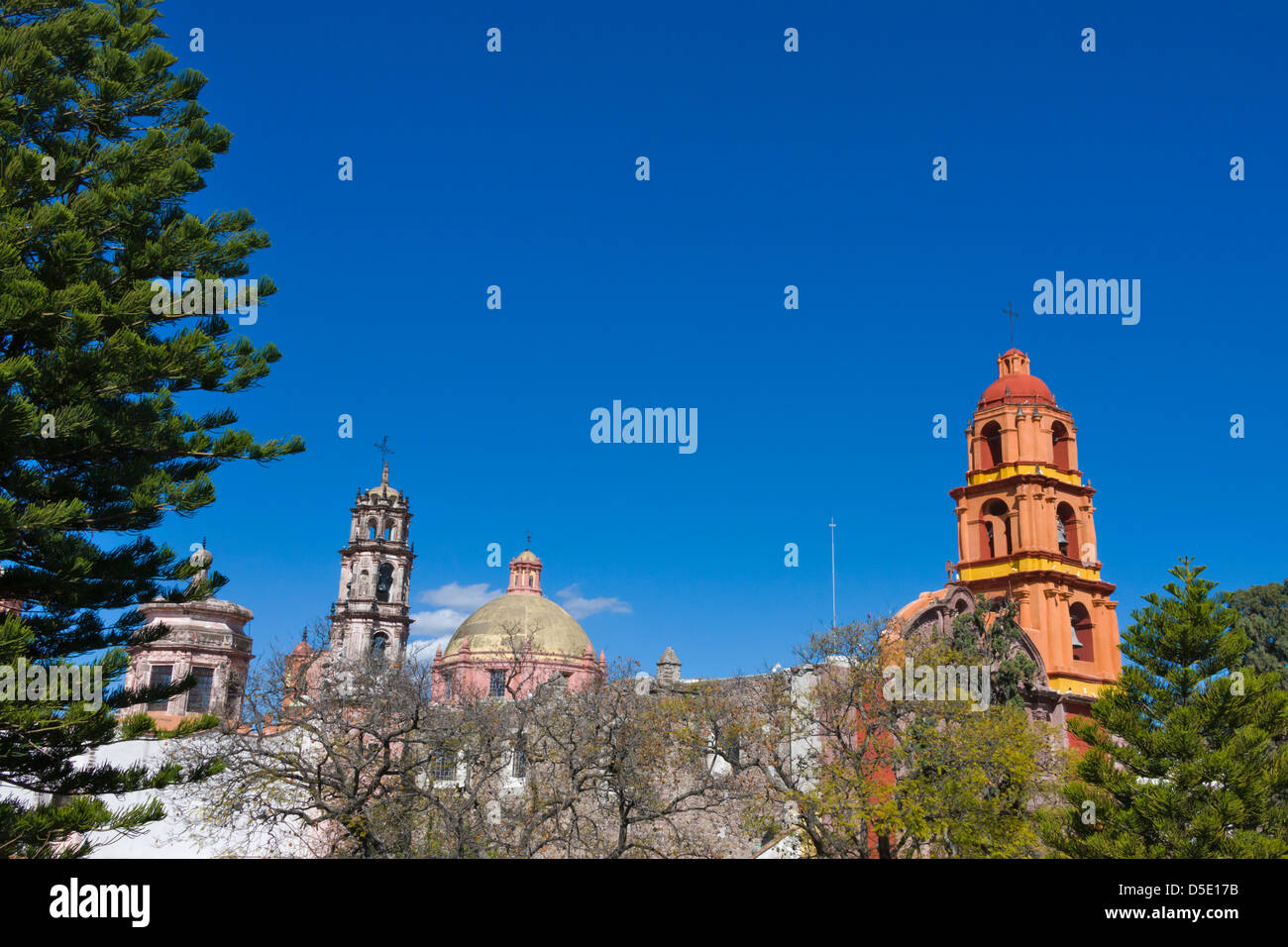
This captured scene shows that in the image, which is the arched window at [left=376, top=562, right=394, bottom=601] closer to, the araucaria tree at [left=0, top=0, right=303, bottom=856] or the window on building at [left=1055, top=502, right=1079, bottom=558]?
the window on building at [left=1055, top=502, right=1079, bottom=558]

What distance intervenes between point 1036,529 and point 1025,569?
77.6 inches

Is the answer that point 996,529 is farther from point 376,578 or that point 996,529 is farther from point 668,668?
point 376,578

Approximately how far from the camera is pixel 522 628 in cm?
6253

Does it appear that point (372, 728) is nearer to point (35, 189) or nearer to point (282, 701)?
point (282, 701)

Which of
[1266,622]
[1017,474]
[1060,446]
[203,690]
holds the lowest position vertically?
[203,690]

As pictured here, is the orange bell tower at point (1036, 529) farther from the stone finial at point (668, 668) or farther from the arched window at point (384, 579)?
the arched window at point (384, 579)

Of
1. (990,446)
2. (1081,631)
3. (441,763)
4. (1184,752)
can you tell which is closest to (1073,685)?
(1081,631)

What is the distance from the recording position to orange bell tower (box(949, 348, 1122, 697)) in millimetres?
45156

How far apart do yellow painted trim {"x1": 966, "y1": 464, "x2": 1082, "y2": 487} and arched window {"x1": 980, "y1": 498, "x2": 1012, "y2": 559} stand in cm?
118

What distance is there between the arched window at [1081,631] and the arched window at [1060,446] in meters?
6.73

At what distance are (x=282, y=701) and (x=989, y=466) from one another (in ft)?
116
